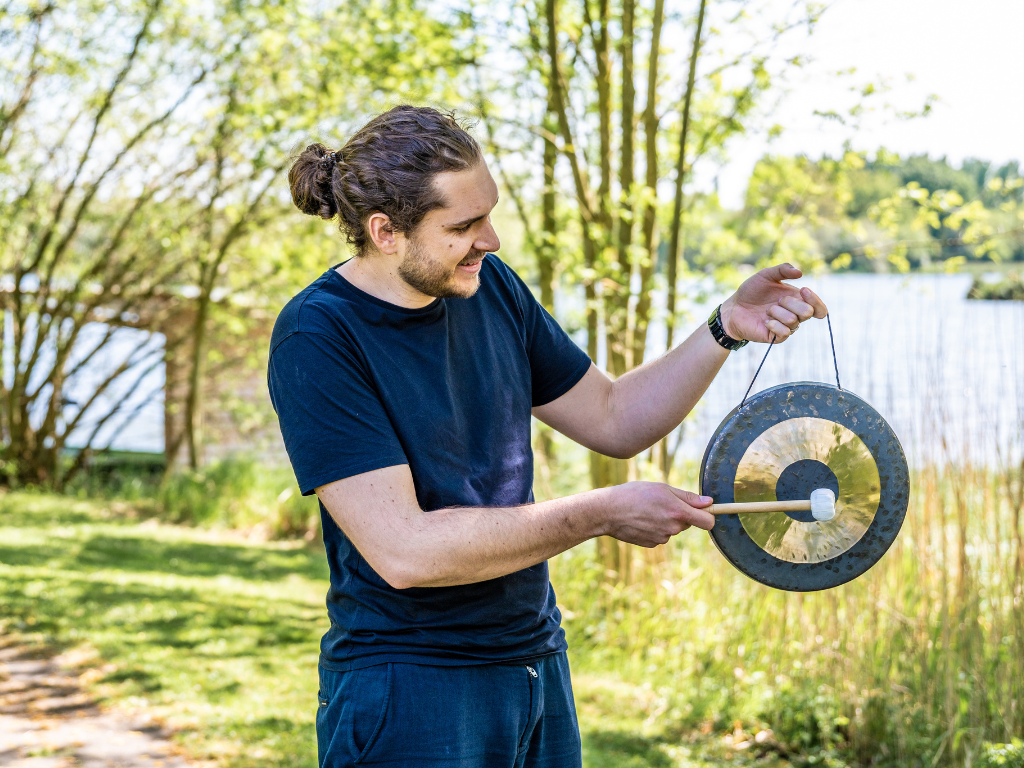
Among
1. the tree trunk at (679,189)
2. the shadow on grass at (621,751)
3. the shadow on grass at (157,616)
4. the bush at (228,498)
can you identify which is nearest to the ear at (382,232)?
the shadow on grass at (621,751)

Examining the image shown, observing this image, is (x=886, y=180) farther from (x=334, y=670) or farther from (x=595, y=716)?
(x=334, y=670)

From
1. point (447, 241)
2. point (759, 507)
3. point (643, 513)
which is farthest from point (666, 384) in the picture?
point (447, 241)

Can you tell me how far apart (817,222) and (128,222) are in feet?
22.3

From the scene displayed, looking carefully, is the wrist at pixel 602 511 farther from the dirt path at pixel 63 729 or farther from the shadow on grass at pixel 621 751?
the dirt path at pixel 63 729

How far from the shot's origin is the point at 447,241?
1749 millimetres

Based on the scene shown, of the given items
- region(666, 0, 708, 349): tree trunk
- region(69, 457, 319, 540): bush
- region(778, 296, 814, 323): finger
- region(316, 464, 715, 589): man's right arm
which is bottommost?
region(69, 457, 319, 540): bush

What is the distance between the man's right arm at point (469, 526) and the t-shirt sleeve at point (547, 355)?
1.58 feet

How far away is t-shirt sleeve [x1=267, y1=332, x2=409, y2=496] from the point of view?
1.59m

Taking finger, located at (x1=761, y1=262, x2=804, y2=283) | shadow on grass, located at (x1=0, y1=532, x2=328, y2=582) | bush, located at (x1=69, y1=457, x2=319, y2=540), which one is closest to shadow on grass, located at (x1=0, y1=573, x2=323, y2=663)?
shadow on grass, located at (x1=0, y1=532, x2=328, y2=582)

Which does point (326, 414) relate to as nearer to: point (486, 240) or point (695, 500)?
point (486, 240)

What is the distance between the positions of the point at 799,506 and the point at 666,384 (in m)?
0.42

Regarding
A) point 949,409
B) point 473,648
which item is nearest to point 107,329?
point 949,409

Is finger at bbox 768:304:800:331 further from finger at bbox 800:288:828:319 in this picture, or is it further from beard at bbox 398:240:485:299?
beard at bbox 398:240:485:299

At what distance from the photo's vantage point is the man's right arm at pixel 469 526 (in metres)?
1.55
